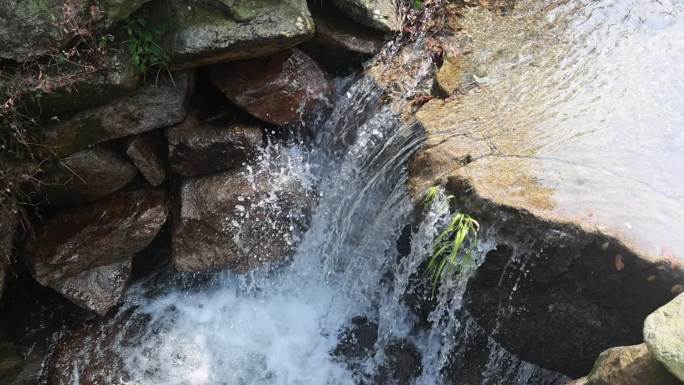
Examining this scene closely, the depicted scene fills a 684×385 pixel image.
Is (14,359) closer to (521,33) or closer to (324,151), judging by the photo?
(324,151)

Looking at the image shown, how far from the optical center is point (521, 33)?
484cm

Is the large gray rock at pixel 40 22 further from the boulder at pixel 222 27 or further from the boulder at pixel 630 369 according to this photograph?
the boulder at pixel 630 369

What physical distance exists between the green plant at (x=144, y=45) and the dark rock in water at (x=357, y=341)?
7.71ft

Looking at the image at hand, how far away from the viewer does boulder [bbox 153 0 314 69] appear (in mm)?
4035

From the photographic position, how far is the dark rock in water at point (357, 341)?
4.43 meters

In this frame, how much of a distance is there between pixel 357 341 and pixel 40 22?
3.01 m

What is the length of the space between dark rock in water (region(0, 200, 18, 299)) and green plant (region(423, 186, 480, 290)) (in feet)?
9.19

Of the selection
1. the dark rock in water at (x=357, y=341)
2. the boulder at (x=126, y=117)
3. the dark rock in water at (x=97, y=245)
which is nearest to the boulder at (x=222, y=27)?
the boulder at (x=126, y=117)

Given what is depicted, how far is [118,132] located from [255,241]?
1.31m

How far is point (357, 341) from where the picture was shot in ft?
14.8

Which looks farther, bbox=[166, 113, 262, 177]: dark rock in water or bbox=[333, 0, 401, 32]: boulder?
bbox=[333, 0, 401, 32]: boulder

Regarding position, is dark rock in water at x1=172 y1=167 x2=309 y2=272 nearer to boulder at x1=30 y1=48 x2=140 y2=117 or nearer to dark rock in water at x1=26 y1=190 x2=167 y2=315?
dark rock in water at x1=26 y1=190 x2=167 y2=315

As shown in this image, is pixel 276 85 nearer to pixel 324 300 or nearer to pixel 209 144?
pixel 209 144

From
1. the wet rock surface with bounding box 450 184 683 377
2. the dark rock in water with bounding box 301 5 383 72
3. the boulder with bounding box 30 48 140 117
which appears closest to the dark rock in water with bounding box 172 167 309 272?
A: the boulder with bounding box 30 48 140 117
